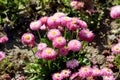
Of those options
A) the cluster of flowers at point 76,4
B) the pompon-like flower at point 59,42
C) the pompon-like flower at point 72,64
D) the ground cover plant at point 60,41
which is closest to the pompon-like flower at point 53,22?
the ground cover plant at point 60,41

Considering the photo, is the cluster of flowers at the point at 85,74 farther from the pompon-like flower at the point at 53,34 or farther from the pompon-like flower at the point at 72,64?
the pompon-like flower at the point at 53,34

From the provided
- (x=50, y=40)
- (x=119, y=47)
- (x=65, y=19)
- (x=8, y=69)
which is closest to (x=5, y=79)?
(x=8, y=69)

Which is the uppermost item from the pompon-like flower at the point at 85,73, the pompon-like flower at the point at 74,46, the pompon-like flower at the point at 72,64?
the pompon-like flower at the point at 74,46

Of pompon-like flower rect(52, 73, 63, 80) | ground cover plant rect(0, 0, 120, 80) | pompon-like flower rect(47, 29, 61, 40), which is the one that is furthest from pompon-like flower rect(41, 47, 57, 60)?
pompon-like flower rect(52, 73, 63, 80)

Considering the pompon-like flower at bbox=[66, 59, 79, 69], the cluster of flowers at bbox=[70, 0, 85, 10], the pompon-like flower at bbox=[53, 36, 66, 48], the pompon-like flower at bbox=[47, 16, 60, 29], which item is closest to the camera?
the pompon-like flower at bbox=[53, 36, 66, 48]

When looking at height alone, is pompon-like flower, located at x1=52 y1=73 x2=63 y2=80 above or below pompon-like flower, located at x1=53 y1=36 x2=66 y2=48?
below

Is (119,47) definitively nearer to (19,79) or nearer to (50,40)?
(50,40)

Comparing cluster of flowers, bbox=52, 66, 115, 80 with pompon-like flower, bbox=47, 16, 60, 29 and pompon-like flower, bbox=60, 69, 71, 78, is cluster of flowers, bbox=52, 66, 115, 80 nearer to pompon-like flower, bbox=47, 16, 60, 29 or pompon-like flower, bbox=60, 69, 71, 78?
pompon-like flower, bbox=60, 69, 71, 78

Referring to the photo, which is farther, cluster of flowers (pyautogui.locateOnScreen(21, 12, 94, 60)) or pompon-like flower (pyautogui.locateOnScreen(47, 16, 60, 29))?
pompon-like flower (pyautogui.locateOnScreen(47, 16, 60, 29))
